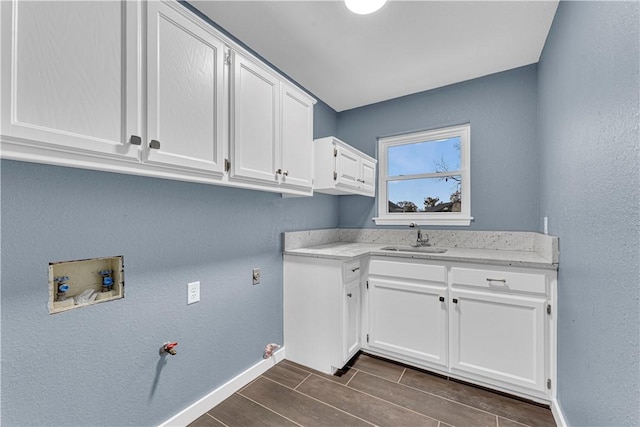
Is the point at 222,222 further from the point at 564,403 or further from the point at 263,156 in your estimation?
the point at 564,403

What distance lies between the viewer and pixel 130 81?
101cm

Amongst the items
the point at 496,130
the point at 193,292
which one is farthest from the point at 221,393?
the point at 496,130

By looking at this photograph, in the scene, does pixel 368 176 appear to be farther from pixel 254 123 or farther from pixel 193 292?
pixel 193 292

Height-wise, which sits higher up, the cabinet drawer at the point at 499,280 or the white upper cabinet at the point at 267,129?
the white upper cabinet at the point at 267,129

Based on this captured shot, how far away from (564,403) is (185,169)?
2.38 meters

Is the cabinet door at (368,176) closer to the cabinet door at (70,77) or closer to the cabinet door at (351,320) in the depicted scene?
the cabinet door at (351,320)

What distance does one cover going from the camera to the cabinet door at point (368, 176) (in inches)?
106

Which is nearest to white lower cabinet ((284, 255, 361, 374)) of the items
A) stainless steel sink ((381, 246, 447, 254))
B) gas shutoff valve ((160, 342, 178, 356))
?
stainless steel sink ((381, 246, 447, 254))

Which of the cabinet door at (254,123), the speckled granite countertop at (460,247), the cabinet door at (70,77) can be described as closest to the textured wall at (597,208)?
the speckled granite countertop at (460,247)

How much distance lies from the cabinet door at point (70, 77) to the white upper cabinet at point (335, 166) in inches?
54.7

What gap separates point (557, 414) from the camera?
1.55m

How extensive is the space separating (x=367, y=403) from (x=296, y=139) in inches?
73.5

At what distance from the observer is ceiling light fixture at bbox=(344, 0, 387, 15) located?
151 centimetres

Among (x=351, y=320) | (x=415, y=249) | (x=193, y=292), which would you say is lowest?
(x=351, y=320)
